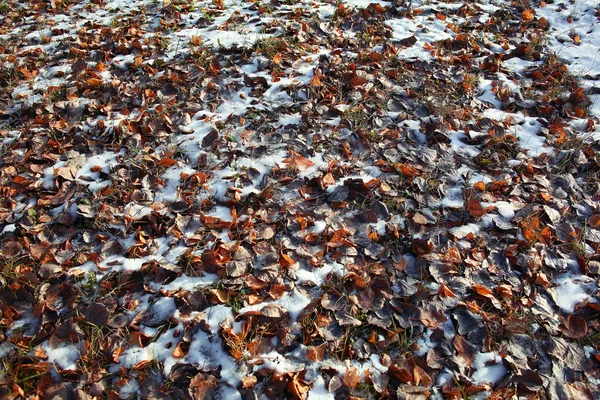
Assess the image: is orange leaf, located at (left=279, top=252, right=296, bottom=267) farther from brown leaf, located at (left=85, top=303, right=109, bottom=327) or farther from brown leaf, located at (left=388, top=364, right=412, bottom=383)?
brown leaf, located at (left=85, top=303, right=109, bottom=327)

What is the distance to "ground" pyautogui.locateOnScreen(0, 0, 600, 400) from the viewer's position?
212cm

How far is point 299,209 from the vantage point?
2809 millimetres

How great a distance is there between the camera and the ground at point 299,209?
2.12 m

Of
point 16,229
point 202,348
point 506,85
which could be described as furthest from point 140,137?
point 506,85

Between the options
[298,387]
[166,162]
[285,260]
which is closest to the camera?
[298,387]

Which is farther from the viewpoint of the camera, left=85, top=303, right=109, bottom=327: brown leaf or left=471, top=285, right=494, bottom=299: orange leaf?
left=471, top=285, right=494, bottom=299: orange leaf

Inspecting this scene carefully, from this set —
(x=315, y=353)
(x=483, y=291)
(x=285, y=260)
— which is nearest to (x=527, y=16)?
(x=483, y=291)

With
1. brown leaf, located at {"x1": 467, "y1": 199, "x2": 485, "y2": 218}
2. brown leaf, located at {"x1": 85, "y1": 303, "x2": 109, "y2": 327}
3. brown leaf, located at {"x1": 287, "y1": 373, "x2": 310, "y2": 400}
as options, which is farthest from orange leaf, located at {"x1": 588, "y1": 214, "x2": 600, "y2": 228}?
brown leaf, located at {"x1": 85, "y1": 303, "x2": 109, "y2": 327}

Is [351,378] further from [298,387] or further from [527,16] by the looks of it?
[527,16]

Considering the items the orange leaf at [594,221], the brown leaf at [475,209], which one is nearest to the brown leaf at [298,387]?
the brown leaf at [475,209]

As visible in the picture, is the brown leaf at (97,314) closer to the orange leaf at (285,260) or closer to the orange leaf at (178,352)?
the orange leaf at (178,352)

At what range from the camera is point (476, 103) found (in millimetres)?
3674

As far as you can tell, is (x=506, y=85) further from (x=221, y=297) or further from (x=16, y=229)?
(x=16, y=229)

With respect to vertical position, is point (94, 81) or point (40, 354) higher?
point (94, 81)
